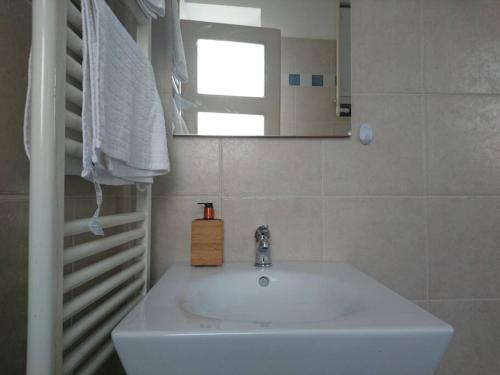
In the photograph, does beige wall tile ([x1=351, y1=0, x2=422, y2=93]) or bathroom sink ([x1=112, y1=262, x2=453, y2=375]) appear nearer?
bathroom sink ([x1=112, y1=262, x2=453, y2=375])

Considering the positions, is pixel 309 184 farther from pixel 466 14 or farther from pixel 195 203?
pixel 466 14

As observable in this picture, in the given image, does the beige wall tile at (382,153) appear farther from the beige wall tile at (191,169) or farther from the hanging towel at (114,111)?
the hanging towel at (114,111)

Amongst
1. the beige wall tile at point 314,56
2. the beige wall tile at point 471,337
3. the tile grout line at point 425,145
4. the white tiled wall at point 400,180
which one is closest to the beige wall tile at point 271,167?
the white tiled wall at point 400,180

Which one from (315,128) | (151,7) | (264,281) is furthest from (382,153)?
(151,7)

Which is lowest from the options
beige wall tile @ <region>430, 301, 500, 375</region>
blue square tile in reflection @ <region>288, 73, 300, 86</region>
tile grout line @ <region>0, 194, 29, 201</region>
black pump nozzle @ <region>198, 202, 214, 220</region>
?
beige wall tile @ <region>430, 301, 500, 375</region>

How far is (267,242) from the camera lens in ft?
2.81

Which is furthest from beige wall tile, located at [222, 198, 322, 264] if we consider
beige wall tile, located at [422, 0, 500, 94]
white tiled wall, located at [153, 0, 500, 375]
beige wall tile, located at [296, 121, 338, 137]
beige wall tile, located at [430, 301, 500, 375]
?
beige wall tile, located at [422, 0, 500, 94]

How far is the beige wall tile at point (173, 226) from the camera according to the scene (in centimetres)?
91

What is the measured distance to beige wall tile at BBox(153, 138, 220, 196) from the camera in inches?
36.2

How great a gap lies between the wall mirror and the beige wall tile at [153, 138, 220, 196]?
4cm

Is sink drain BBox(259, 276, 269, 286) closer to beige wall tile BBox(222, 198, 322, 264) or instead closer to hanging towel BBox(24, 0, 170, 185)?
beige wall tile BBox(222, 198, 322, 264)

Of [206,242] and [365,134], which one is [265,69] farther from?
[206,242]

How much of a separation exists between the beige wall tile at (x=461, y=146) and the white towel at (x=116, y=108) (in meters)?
0.85

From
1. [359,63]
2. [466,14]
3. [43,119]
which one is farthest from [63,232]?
[466,14]
